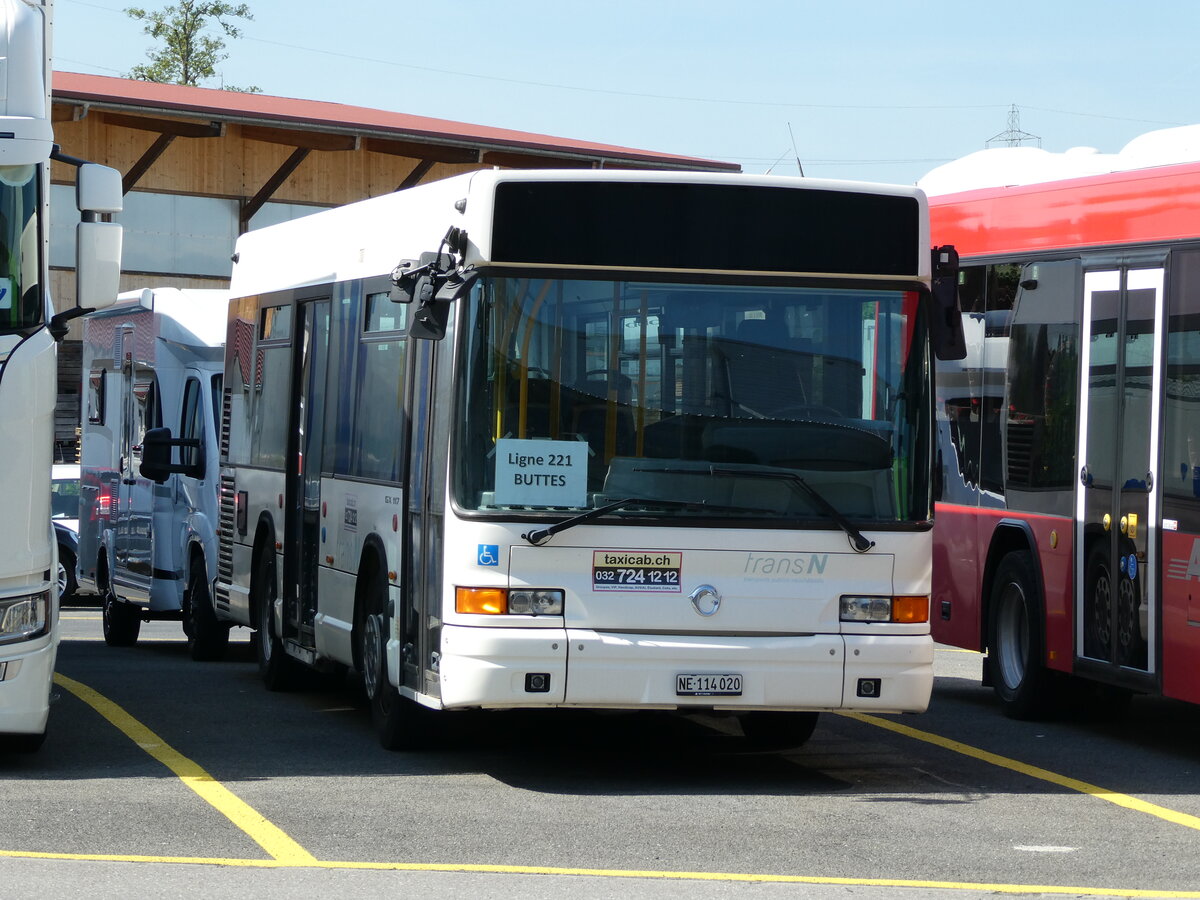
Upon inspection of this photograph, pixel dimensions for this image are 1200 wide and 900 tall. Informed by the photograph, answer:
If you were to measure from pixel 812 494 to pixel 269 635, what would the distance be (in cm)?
575

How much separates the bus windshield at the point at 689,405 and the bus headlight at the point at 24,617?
82.4 inches

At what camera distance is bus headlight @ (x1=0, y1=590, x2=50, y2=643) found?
9.58 meters

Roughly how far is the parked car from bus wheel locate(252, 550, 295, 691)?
1063 cm

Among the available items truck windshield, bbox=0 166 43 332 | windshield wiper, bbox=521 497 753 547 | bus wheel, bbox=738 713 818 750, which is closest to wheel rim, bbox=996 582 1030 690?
bus wheel, bbox=738 713 818 750

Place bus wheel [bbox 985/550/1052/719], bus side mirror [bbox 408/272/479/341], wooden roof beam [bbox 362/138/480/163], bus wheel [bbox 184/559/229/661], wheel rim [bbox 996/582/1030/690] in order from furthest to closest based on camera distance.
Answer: wooden roof beam [bbox 362/138/480/163]
bus wheel [bbox 184/559/229/661]
wheel rim [bbox 996/582/1030/690]
bus wheel [bbox 985/550/1052/719]
bus side mirror [bbox 408/272/479/341]

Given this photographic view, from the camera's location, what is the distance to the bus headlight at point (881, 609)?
9703 mm

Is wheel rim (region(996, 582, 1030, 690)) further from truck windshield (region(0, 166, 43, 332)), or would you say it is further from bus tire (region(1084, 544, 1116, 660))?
truck windshield (region(0, 166, 43, 332))

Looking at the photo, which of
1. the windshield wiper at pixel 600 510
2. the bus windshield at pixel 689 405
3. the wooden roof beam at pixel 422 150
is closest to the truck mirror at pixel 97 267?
the bus windshield at pixel 689 405

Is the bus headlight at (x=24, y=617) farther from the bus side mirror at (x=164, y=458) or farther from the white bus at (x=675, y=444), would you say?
the bus side mirror at (x=164, y=458)

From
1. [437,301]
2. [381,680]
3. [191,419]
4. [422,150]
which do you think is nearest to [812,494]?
[437,301]

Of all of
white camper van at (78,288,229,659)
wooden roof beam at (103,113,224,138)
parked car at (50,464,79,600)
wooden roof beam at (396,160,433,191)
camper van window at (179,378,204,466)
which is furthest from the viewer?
wooden roof beam at (396,160,433,191)

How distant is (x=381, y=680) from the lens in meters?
11.1

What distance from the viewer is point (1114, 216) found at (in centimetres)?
1220

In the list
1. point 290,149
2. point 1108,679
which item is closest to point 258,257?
point 1108,679
